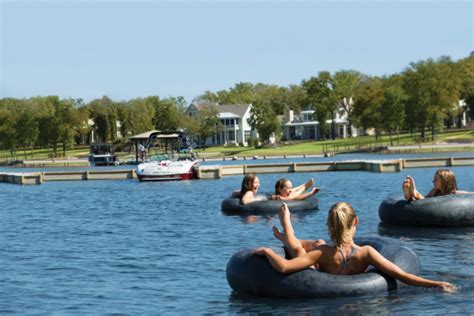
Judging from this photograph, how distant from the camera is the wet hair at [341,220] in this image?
1254cm

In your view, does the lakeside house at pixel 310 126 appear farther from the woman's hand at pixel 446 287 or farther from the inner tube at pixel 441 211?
the woman's hand at pixel 446 287

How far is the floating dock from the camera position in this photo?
5791 cm

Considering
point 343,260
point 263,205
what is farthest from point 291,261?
point 263,205

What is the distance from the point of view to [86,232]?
27.4 meters

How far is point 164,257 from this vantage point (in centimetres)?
2059

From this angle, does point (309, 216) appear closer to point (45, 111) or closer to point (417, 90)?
point (417, 90)

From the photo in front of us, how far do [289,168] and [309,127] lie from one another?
101m

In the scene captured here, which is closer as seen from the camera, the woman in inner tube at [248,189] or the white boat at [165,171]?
the woman in inner tube at [248,189]

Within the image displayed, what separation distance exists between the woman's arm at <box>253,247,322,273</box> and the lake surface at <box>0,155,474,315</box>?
0.66m

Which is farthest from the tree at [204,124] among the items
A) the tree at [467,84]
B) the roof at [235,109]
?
the tree at [467,84]

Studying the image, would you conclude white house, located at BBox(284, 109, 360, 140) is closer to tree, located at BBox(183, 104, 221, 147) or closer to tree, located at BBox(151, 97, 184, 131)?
tree, located at BBox(183, 104, 221, 147)

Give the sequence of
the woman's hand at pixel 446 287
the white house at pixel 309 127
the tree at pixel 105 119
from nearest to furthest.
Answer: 1. the woman's hand at pixel 446 287
2. the tree at pixel 105 119
3. the white house at pixel 309 127

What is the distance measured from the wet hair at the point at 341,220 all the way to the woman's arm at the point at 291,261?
0.67 m

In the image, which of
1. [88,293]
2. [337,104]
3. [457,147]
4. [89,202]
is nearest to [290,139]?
[337,104]
